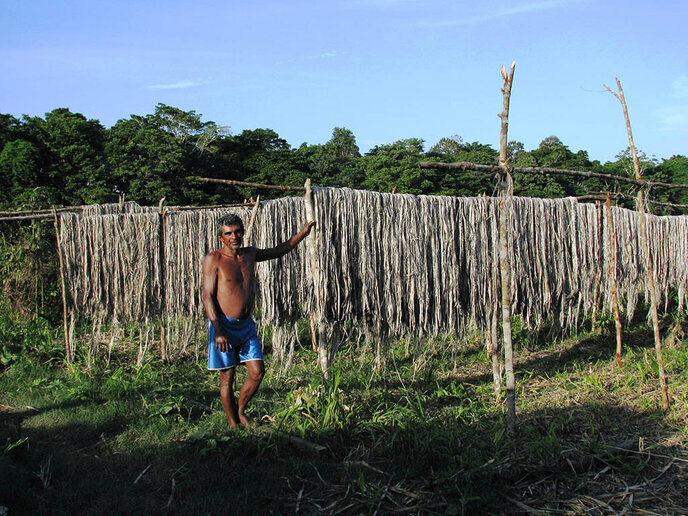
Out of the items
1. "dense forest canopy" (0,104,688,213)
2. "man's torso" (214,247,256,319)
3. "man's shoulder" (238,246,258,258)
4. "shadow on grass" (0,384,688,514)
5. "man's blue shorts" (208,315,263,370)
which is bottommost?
"shadow on grass" (0,384,688,514)

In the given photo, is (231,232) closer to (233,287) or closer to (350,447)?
(233,287)

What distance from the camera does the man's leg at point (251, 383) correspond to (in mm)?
4484

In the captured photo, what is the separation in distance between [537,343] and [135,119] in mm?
26511

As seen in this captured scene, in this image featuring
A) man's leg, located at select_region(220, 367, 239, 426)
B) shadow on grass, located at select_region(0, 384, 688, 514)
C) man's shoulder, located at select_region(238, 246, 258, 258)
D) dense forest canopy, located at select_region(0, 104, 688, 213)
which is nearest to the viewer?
shadow on grass, located at select_region(0, 384, 688, 514)

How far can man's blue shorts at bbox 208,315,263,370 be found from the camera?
450cm

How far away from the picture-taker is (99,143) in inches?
1091

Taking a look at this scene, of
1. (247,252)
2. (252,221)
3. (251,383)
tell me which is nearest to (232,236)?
(247,252)

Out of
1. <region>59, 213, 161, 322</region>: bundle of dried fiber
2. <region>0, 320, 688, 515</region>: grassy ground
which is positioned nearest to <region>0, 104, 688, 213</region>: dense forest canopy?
<region>59, 213, 161, 322</region>: bundle of dried fiber

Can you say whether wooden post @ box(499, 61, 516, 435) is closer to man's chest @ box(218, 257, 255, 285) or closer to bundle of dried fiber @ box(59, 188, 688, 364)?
bundle of dried fiber @ box(59, 188, 688, 364)

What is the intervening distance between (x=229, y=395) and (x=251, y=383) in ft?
0.64

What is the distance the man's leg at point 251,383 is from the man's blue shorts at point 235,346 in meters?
0.06

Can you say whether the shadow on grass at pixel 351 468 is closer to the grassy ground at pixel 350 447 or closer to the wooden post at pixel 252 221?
the grassy ground at pixel 350 447

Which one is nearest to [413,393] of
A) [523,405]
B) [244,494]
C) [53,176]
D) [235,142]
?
[523,405]

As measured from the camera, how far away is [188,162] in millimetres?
28531
